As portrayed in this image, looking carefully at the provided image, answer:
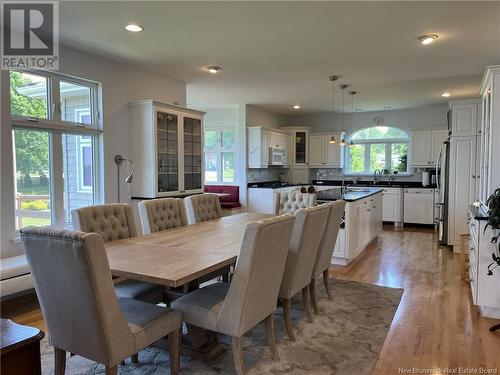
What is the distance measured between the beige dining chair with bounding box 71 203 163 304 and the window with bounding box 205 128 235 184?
4.56m

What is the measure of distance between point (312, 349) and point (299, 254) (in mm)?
683

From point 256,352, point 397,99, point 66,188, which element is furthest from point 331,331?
point 397,99

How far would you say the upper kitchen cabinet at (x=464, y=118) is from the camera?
199 inches

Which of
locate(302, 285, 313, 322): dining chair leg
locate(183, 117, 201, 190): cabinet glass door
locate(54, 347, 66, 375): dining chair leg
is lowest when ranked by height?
locate(302, 285, 313, 322): dining chair leg

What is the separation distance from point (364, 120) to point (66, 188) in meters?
6.83

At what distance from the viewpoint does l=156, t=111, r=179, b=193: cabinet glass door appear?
457 cm

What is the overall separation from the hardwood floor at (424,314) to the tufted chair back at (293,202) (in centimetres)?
93

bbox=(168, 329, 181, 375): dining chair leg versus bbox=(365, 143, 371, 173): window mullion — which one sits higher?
bbox=(365, 143, 371, 173): window mullion

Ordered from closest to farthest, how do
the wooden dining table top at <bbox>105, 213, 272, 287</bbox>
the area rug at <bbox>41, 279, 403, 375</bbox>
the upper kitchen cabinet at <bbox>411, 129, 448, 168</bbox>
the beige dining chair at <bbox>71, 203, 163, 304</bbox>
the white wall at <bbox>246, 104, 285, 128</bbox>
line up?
the wooden dining table top at <bbox>105, 213, 272, 287</bbox>, the area rug at <bbox>41, 279, 403, 375</bbox>, the beige dining chair at <bbox>71, 203, 163, 304</bbox>, the white wall at <bbox>246, 104, 285, 128</bbox>, the upper kitchen cabinet at <bbox>411, 129, 448, 168</bbox>

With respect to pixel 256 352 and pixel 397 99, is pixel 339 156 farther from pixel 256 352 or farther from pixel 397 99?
pixel 256 352

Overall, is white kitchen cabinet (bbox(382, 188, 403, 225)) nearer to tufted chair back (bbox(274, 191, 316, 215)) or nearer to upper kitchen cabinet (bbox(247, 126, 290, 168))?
upper kitchen cabinet (bbox(247, 126, 290, 168))

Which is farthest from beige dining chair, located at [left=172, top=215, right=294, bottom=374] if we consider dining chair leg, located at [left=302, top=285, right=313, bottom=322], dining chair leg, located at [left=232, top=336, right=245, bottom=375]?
dining chair leg, located at [left=302, top=285, right=313, bottom=322]

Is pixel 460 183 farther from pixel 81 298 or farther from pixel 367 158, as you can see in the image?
pixel 81 298

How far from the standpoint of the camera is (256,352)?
2.53 metres
